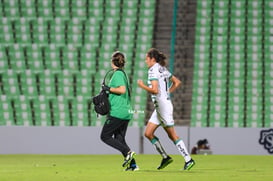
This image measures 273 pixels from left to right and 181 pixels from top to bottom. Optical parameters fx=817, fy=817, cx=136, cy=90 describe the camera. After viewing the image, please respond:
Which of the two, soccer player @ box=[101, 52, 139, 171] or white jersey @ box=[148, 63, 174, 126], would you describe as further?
white jersey @ box=[148, 63, 174, 126]

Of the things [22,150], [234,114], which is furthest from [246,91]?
[22,150]

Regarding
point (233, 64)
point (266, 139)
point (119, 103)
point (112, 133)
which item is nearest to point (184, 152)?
point (112, 133)

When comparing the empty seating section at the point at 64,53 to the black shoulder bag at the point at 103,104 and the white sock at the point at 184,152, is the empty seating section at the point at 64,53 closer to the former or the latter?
the white sock at the point at 184,152

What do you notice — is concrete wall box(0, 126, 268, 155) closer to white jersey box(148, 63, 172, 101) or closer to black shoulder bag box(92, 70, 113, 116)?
white jersey box(148, 63, 172, 101)

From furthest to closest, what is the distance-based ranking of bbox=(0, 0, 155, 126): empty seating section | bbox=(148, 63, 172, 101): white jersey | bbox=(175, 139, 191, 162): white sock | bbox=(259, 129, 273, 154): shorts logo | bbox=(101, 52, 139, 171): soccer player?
bbox=(0, 0, 155, 126): empty seating section
bbox=(259, 129, 273, 154): shorts logo
bbox=(175, 139, 191, 162): white sock
bbox=(148, 63, 172, 101): white jersey
bbox=(101, 52, 139, 171): soccer player

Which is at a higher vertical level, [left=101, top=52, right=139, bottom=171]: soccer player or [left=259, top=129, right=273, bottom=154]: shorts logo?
[left=101, top=52, right=139, bottom=171]: soccer player

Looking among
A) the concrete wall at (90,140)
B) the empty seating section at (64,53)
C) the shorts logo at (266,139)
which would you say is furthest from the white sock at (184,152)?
the empty seating section at (64,53)

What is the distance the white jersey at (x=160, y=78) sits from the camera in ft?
39.1

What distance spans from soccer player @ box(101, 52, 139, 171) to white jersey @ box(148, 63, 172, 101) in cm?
39

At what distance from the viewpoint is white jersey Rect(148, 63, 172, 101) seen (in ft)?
39.1

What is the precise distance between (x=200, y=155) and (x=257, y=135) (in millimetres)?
1734

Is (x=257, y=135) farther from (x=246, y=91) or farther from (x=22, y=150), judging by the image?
(x=22, y=150)

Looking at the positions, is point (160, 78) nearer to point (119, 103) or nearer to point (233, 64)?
point (119, 103)

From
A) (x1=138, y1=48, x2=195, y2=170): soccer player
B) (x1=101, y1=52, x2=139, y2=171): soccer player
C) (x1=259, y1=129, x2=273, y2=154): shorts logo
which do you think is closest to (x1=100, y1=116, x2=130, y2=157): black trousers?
(x1=101, y1=52, x2=139, y2=171): soccer player
